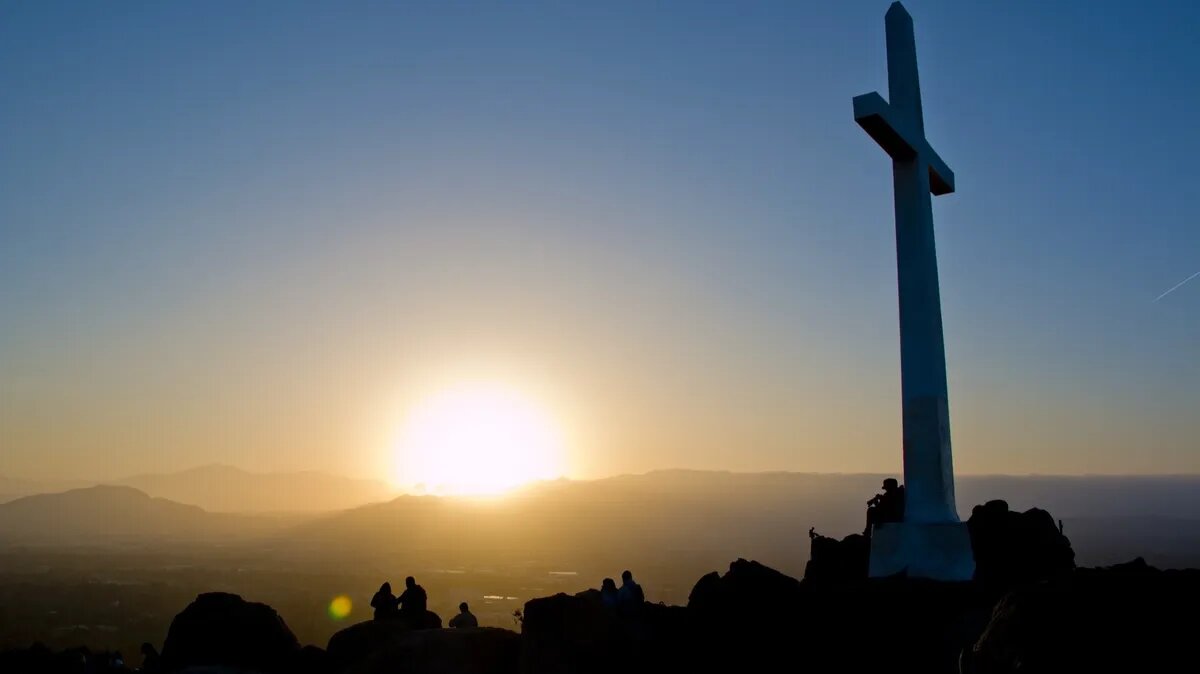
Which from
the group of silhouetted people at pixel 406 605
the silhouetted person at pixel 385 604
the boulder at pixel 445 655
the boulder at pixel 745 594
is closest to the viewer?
the boulder at pixel 445 655

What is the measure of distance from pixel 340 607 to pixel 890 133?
145544 mm

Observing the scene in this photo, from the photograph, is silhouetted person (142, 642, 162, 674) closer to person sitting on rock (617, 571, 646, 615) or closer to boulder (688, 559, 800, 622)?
person sitting on rock (617, 571, 646, 615)

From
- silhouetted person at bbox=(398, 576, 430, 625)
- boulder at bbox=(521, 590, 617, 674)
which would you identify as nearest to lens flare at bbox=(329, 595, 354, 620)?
silhouetted person at bbox=(398, 576, 430, 625)

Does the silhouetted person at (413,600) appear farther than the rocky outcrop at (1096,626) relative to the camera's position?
Yes

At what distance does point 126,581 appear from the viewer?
19525cm

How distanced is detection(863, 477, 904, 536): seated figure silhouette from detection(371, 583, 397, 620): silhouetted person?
9.19 meters

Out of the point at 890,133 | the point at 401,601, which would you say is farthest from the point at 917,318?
the point at 401,601

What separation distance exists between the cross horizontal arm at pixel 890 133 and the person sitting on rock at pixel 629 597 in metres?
8.43

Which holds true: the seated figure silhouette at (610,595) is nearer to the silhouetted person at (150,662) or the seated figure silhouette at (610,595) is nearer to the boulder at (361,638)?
the boulder at (361,638)

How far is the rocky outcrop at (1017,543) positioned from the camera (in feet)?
→ 54.6

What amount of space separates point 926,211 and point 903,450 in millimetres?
4057

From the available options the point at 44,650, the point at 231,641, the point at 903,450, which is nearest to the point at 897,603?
the point at 903,450

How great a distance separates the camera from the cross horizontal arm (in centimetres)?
1502

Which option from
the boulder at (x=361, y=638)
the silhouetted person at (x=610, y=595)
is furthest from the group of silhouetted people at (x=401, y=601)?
the silhouetted person at (x=610, y=595)
